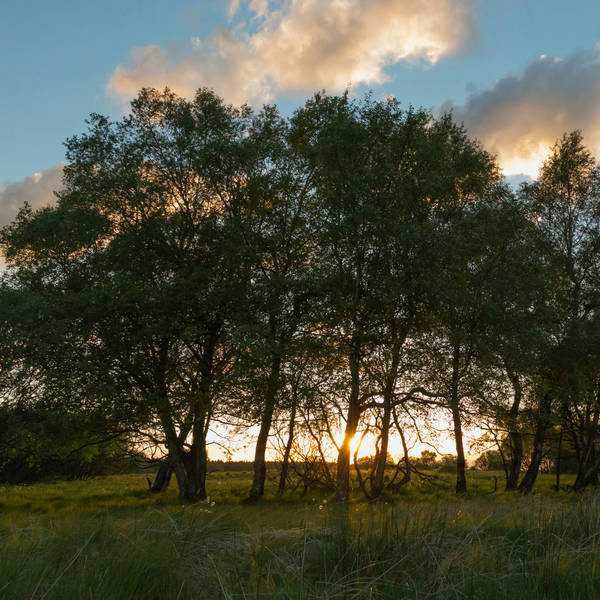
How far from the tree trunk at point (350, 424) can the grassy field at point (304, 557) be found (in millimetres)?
15202

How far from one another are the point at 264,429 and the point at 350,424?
4.52 m

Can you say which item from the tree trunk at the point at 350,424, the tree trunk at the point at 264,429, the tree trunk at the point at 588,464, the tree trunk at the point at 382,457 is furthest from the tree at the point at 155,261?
the tree trunk at the point at 588,464

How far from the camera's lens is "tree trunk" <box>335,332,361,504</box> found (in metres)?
24.2

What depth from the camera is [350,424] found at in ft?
81.3

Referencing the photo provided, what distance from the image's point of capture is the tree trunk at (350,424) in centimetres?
2422

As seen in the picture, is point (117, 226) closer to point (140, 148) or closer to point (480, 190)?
point (140, 148)

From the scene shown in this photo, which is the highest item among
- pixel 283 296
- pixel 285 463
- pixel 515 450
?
pixel 283 296

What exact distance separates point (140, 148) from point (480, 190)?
1707 cm

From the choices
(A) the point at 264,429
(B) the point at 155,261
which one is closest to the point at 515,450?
(A) the point at 264,429

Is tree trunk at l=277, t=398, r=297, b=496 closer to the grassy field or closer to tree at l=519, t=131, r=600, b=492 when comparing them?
tree at l=519, t=131, r=600, b=492

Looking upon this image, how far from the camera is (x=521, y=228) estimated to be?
27141mm

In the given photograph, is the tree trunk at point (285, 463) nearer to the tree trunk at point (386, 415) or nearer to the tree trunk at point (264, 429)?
the tree trunk at point (264, 429)

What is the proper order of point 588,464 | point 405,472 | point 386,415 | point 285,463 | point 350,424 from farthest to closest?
point 588,464, point 285,463, point 405,472, point 386,415, point 350,424

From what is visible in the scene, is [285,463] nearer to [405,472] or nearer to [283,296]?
[405,472]
